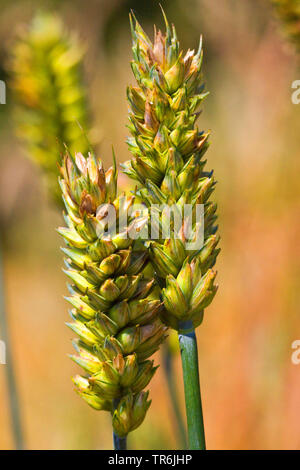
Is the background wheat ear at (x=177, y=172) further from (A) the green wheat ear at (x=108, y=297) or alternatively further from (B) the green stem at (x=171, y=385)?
(B) the green stem at (x=171, y=385)

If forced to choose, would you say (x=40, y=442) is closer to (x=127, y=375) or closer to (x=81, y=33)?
(x=127, y=375)

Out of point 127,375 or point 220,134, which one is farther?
point 220,134

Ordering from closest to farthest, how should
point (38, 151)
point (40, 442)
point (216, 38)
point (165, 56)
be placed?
point (165, 56), point (38, 151), point (40, 442), point (216, 38)

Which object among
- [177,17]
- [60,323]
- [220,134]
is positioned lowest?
[60,323]

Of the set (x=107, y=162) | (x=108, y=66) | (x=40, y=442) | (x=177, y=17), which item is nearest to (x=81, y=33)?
(x=108, y=66)

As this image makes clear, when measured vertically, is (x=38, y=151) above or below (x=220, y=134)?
below

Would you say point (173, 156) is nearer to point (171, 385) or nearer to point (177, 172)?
point (177, 172)
